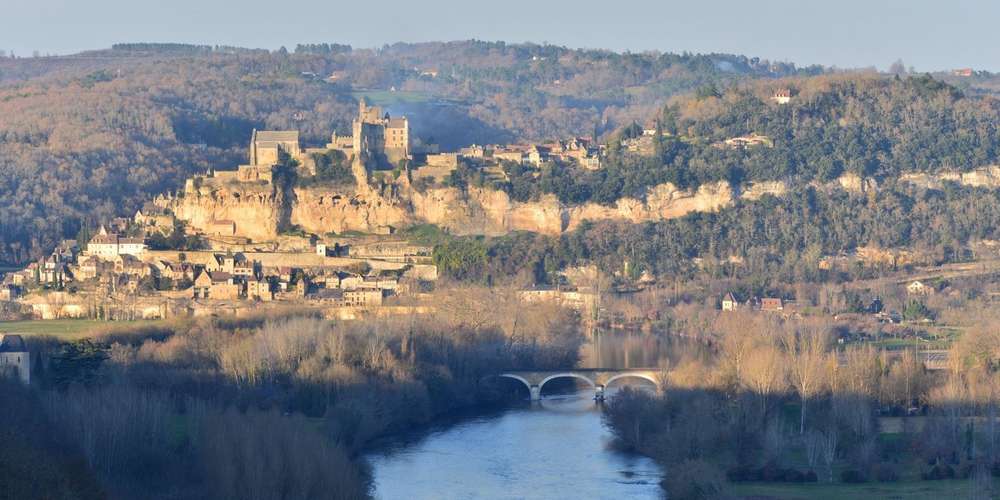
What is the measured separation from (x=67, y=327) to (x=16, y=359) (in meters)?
11.6

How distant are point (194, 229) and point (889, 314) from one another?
70.9 ft

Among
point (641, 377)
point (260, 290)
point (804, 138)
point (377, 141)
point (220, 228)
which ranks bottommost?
point (641, 377)

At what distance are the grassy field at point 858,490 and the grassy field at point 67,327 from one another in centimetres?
1926

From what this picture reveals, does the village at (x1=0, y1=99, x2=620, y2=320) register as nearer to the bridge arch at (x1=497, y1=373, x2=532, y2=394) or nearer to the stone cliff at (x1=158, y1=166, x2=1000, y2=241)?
the stone cliff at (x1=158, y1=166, x2=1000, y2=241)

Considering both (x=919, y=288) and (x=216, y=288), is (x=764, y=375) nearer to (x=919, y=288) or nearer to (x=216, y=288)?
(x=216, y=288)

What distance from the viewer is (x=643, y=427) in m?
47.0

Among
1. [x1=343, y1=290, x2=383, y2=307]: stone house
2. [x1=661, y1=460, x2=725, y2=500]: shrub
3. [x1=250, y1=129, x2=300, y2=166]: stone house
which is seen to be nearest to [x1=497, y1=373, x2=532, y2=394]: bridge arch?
[x1=343, y1=290, x2=383, y2=307]: stone house

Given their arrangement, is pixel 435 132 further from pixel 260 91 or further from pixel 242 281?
pixel 242 281

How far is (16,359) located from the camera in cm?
4500

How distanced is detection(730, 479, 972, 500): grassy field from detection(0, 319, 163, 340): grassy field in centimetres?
1926

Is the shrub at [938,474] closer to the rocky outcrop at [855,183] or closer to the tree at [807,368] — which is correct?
the tree at [807,368]

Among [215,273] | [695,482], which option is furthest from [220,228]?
[695,482]

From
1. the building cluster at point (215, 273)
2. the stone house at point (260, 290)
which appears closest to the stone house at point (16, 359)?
the building cluster at point (215, 273)

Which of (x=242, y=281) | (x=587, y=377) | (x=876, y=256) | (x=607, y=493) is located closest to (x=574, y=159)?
(x=876, y=256)
